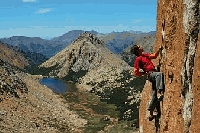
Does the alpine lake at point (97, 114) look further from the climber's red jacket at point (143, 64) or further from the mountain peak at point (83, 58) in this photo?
the mountain peak at point (83, 58)

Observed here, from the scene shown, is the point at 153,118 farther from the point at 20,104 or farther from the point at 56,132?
the point at 20,104

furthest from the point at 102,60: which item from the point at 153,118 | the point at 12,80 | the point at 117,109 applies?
the point at 153,118

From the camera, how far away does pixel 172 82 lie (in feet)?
41.2

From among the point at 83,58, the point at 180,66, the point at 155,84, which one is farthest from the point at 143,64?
the point at 83,58

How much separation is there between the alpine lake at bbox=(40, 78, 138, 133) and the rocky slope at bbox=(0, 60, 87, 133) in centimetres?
205

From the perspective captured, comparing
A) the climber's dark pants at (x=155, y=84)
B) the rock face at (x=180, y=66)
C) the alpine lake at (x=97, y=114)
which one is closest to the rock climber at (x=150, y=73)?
the climber's dark pants at (x=155, y=84)

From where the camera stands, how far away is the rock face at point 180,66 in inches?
400

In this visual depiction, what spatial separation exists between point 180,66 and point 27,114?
44185mm

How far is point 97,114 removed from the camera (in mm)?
70312

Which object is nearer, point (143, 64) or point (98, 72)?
point (143, 64)

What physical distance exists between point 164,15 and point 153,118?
3.94 m

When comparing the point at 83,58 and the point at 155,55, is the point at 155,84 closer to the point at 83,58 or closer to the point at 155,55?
the point at 155,55

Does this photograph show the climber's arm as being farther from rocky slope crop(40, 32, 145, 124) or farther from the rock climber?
rocky slope crop(40, 32, 145, 124)

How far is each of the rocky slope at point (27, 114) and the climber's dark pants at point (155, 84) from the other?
96.3 ft
